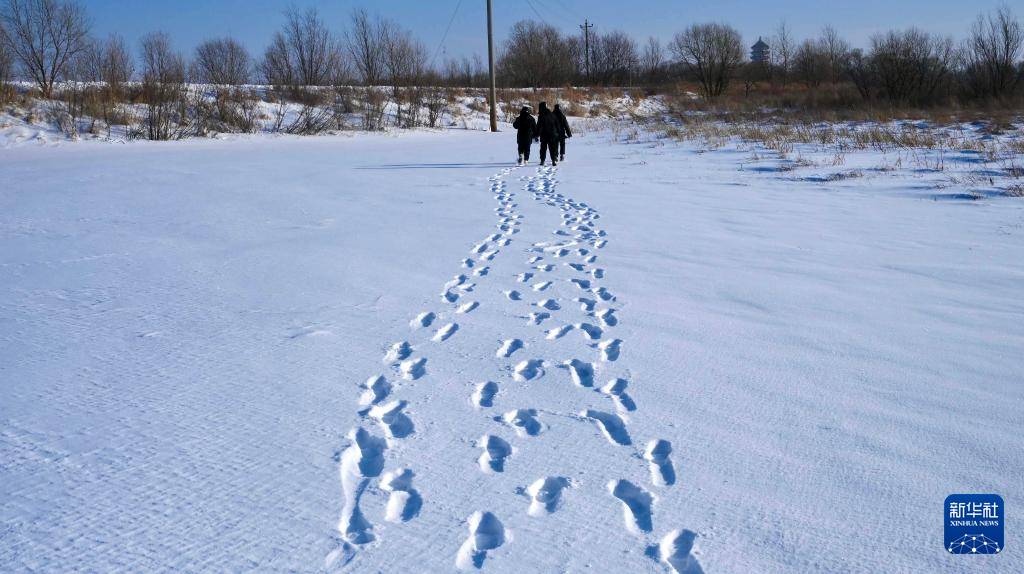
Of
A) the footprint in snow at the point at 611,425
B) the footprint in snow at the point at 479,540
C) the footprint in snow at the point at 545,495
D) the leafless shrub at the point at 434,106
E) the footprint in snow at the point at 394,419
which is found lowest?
the footprint in snow at the point at 479,540

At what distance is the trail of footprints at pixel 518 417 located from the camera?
7.15 ft

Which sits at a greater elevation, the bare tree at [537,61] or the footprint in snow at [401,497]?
the bare tree at [537,61]

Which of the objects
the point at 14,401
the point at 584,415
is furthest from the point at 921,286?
the point at 14,401

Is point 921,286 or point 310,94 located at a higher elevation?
point 310,94

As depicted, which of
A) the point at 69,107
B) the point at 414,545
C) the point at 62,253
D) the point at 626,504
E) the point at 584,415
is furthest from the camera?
the point at 69,107

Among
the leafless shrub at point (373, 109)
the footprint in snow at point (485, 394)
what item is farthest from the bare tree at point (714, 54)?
the footprint in snow at point (485, 394)

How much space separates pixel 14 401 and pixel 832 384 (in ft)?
11.9

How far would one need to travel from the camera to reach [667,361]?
3.61 m

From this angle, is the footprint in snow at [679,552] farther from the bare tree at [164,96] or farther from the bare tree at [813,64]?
the bare tree at [813,64]

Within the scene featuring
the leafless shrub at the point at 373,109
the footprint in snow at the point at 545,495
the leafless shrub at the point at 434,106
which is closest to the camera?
the footprint in snow at the point at 545,495

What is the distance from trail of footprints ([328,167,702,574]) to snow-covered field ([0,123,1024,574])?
0.01 meters

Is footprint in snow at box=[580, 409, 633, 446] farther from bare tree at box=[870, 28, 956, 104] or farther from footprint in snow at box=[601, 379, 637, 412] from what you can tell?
bare tree at box=[870, 28, 956, 104]

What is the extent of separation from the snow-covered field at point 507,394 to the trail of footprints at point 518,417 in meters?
0.01

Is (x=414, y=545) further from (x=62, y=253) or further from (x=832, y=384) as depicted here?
(x=62, y=253)
